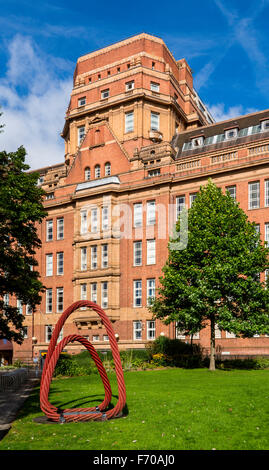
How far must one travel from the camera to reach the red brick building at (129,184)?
46781 mm

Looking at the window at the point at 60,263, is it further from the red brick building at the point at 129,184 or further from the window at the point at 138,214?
the window at the point at 138,214

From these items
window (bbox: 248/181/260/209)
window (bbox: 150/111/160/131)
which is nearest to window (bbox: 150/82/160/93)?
window (bbox: 150/111/160/131)

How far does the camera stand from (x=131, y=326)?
49.3 metres

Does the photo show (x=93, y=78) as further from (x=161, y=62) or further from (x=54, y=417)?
(x=54, y=417)

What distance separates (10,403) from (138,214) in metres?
32.0

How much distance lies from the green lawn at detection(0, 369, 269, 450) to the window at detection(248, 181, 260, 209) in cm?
2502

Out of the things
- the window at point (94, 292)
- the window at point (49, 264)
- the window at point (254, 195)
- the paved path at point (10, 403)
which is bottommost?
the paved path at point (10, 403)

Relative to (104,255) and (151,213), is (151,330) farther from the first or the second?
(151,213)

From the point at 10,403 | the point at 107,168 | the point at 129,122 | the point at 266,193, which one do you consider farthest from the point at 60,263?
the point at 10,403

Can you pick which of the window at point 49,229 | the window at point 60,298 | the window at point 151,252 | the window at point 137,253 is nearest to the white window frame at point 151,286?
the window at point 151,252

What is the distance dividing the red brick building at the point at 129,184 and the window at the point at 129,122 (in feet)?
0.42

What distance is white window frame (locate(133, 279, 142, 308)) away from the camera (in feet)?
163

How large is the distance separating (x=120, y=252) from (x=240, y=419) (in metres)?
37.1

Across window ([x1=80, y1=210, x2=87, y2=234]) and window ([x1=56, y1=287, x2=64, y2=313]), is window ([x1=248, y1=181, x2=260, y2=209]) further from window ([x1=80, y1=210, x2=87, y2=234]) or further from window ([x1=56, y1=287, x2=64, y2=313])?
window ([x1=56, y1=287, x2=64, y2=313])
